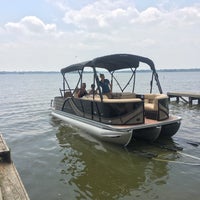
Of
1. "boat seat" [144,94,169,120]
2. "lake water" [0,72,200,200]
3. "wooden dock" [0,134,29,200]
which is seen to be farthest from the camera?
"boat seat" [144,94,169,120]

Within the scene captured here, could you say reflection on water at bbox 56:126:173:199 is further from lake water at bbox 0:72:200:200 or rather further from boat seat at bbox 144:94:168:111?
boat seat at bbox 144:94:168:111

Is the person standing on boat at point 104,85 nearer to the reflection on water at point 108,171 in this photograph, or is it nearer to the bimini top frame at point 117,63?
the bimini top frame at point 117,63

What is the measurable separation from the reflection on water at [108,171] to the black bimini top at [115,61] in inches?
118

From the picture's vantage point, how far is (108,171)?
25.5 ft

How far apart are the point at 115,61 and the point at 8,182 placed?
7880 millimetres

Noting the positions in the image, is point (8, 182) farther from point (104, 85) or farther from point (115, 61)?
point (115, 61)

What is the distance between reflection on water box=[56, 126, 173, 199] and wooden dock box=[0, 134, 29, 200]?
1742 millimetres

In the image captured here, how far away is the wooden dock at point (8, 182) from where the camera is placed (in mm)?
4457

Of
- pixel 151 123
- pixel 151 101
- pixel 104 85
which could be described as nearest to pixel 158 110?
pixel 151 123

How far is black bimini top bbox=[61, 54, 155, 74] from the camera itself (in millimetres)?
10300

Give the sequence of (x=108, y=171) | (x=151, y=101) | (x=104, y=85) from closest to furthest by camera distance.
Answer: (x=108, y=171) < (x=151, y=101) < (x=104, y=85)

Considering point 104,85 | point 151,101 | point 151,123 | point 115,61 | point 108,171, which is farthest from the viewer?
point 115,61

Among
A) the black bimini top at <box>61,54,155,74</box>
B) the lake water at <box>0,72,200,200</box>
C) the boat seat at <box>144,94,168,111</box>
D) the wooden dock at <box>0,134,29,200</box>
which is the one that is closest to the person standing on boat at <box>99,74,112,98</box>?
the black bimini top at <box>61,54,155,74</box>

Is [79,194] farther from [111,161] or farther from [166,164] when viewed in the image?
[166,164]
